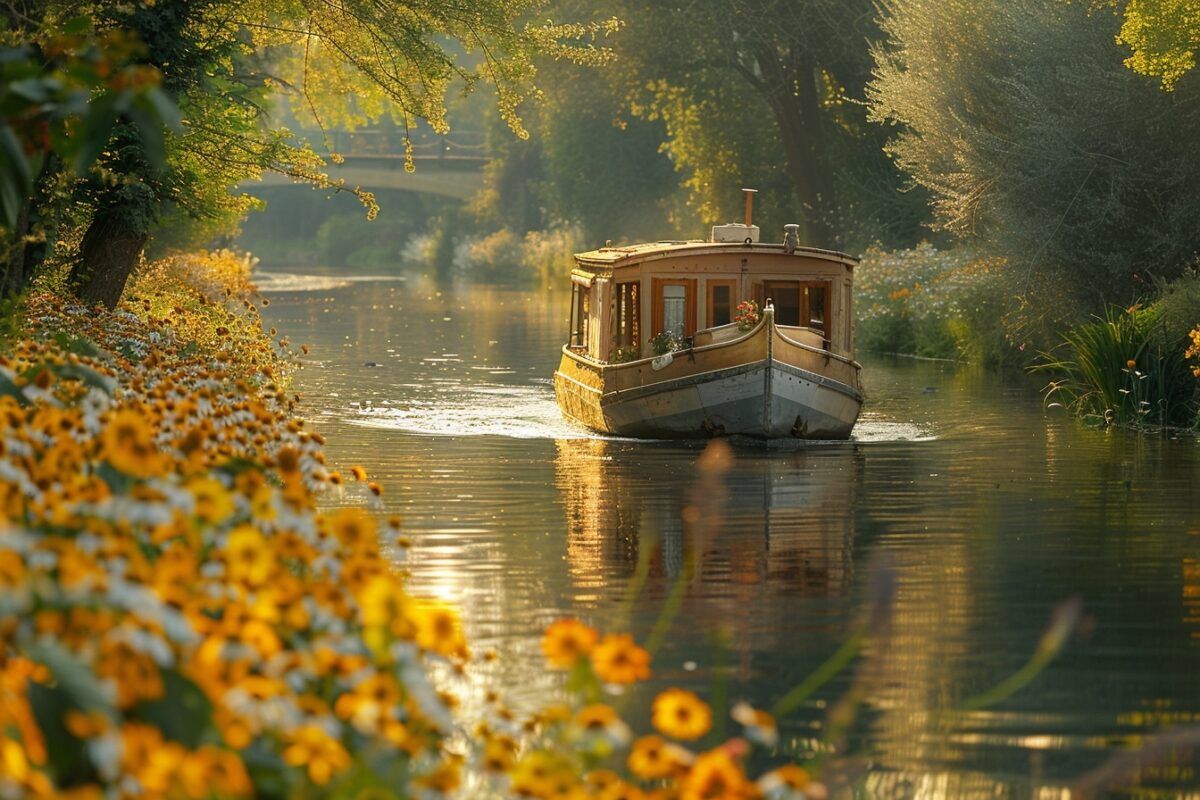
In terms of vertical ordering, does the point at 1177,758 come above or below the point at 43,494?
below

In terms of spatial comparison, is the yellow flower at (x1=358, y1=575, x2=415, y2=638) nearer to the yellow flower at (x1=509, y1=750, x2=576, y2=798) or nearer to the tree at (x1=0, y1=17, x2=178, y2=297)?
the yellow flower at (x1=509, y1=750, x2=576, y2=798)

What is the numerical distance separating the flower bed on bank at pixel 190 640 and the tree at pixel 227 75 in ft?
37.2

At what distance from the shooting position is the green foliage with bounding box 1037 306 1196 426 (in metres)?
22.0

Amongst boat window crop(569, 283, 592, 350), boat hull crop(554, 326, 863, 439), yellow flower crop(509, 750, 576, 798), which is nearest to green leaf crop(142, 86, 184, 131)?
yellow flower crop(509, 750, 576, 798)

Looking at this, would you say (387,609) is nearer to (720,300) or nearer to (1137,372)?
(720,300)

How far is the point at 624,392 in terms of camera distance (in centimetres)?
2242

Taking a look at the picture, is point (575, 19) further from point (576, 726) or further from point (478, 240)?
Answer: point (576, 726)

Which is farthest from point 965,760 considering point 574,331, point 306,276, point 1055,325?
point 306,276

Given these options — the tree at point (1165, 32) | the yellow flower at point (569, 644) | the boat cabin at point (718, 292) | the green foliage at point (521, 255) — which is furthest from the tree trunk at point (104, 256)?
the green foliage at point (521, 255)

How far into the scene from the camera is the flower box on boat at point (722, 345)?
21438 millimetres

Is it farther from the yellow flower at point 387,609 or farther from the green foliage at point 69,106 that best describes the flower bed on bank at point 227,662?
the green foliage at point 69,106

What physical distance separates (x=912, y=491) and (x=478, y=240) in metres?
66.2

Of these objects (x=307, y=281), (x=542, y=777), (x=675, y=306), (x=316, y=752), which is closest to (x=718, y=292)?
(x=675, y=306)

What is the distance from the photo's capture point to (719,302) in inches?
889
